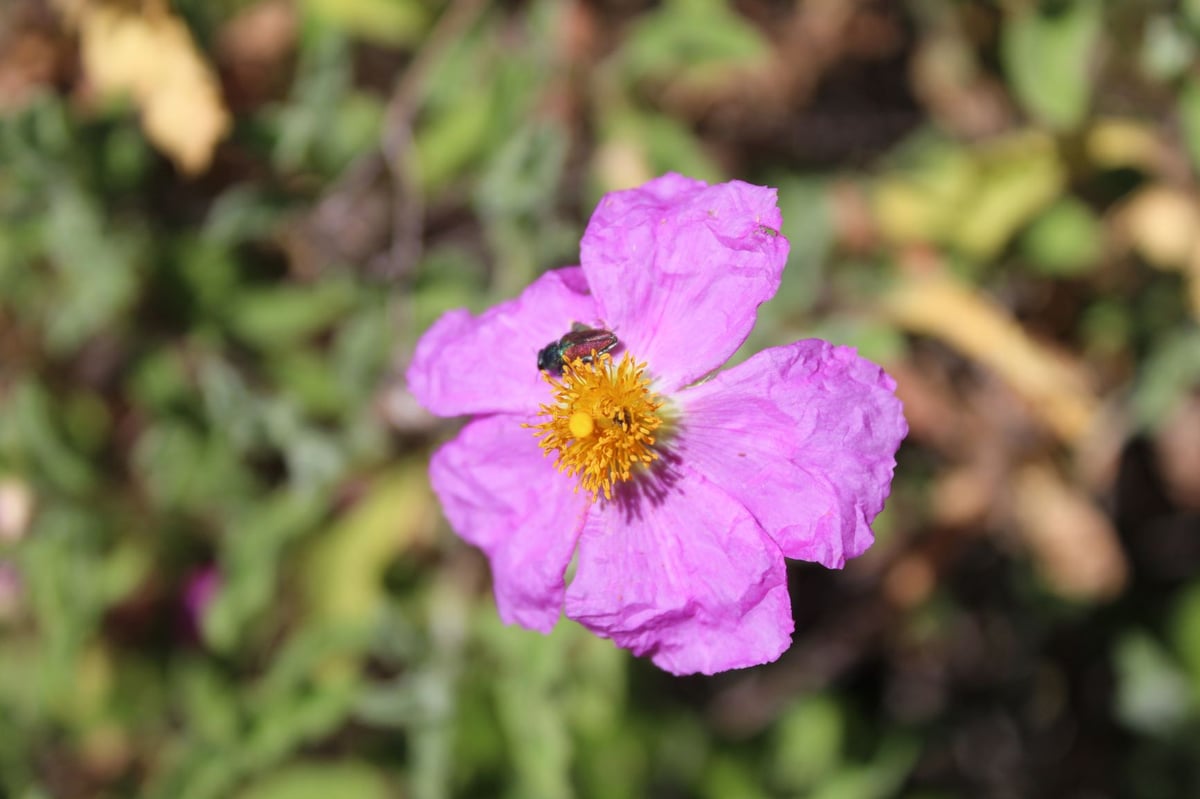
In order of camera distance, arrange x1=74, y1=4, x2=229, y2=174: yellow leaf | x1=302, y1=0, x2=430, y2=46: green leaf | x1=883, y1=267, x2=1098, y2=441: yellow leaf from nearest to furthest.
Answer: x1=883, y1=267, x2=1098, y2=441: yellow leaf
x1=74, y1=4, x2=229, y2=174: yellow leaf
x1=302, y1=0, x2=430, y2=46: green leaf

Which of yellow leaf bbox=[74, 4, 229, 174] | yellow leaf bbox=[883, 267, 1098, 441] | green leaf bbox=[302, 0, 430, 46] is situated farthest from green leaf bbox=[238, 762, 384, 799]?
green leaf bbox=[302, 0, 430, 46]

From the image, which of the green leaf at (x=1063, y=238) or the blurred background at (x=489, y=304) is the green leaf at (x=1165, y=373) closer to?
the blurred background at (x=489, y=304)

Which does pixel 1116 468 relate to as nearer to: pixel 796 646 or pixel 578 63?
pixel 796 646

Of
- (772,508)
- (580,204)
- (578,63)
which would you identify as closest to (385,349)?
(580,204)

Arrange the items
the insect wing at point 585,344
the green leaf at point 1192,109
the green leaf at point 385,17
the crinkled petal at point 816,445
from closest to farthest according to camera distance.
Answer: the crinkled petal at point 816,445 < the insect wing at point 585,344 < the green leaf at point 1192,109 < the green leaf at point 385,17

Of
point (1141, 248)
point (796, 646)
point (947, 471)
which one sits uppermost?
point (1141, 248)

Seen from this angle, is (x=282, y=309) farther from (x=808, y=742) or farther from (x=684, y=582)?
(x=808, y=742)

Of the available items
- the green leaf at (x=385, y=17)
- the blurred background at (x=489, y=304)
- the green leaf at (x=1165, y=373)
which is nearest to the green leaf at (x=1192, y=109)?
the blurred background at (x=489, y=304)

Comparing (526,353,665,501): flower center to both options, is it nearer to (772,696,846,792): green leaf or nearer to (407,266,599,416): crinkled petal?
(407,266,599,416): crinkled petal
